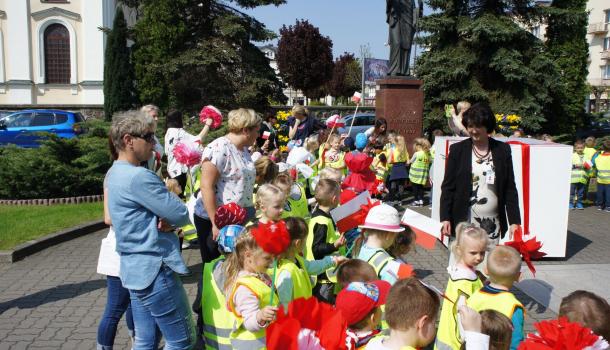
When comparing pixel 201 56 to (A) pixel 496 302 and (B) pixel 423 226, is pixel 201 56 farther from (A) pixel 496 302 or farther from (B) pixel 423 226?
(A) pixel 496 302

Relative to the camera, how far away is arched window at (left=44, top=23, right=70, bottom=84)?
107 ft

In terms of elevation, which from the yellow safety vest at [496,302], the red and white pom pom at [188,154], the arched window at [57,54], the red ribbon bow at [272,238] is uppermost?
the arched window at [57,54]

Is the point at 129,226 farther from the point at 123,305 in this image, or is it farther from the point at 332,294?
the point at 332,294

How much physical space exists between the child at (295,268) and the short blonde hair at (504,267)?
1.01 meters

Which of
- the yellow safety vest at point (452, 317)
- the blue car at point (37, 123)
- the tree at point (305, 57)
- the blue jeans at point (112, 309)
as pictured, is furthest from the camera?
the tree at point (305, 57)

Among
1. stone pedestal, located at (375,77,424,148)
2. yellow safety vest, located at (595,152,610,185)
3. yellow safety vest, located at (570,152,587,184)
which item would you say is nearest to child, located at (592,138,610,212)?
yellow safety vest, located at (595,152,610,185)

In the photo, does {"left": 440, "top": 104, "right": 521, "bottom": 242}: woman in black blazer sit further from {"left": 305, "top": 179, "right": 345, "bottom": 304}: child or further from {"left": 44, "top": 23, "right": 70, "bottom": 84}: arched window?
{"left": 44, "top": 23, "right": 70, "bottom": 84}: arched window

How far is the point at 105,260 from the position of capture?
3568 millimetres

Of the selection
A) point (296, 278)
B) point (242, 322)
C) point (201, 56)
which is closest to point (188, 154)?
point (296, 278)

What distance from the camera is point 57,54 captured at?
32.7 metres

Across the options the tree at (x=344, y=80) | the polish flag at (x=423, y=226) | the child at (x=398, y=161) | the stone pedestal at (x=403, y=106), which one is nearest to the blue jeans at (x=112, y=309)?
the polish flag at (x=423, y=226)

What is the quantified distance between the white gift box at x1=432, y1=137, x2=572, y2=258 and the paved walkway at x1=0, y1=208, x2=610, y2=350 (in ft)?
1.24

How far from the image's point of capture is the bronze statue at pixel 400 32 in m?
13.0

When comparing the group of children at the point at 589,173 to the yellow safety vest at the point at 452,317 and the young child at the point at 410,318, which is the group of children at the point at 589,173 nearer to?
the yellow safety vest at the point at 452,317
